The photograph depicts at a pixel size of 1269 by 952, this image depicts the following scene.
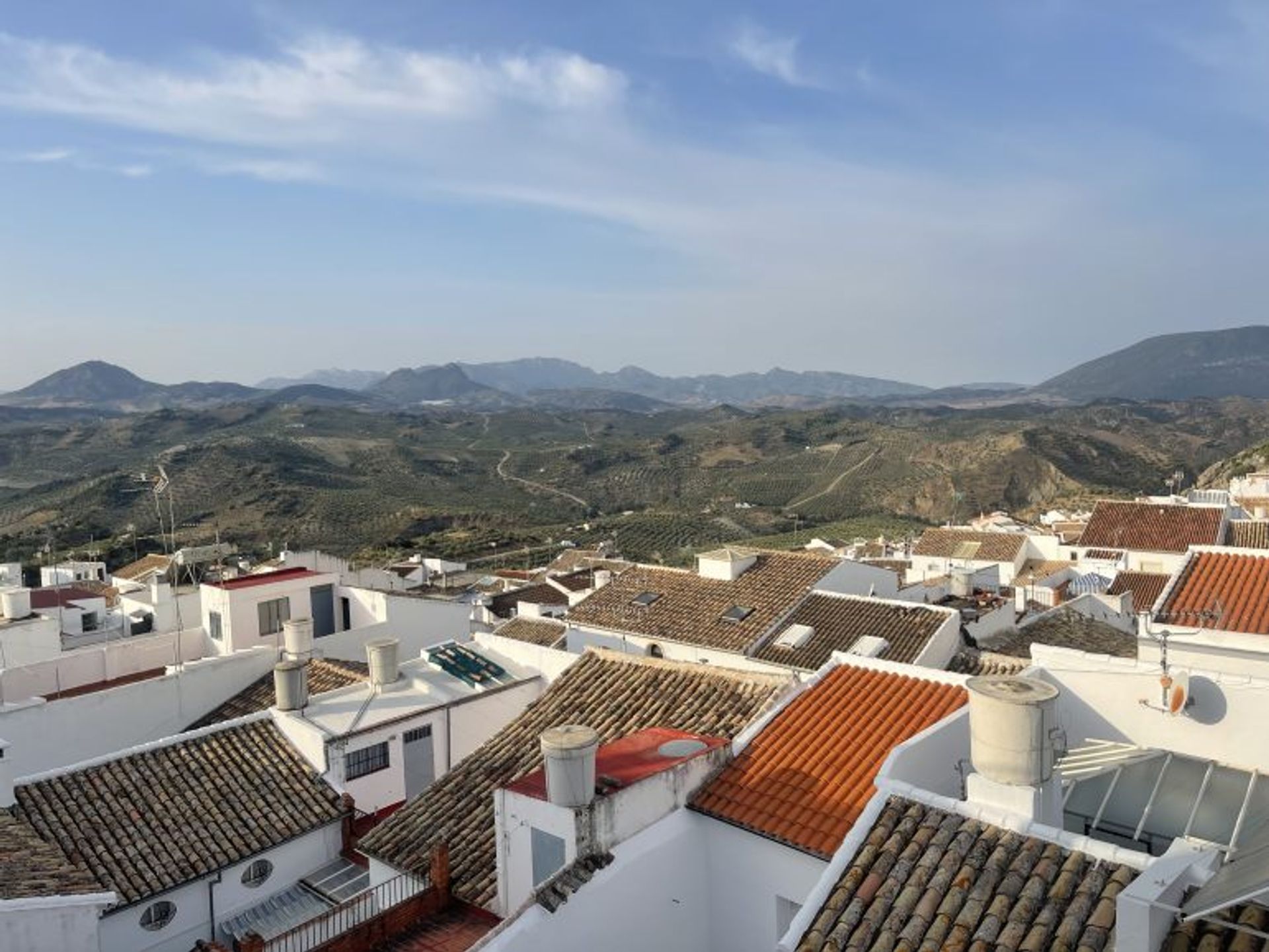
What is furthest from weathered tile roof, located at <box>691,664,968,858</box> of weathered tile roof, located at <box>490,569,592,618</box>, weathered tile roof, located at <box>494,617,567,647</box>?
weathered tile roof, located at <box>490,569,592,618</box>

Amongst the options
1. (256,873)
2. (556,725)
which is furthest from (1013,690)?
(256,873)

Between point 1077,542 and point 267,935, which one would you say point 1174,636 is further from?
point 1077,542

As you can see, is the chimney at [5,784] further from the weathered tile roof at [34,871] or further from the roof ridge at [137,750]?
the weathered tile roof at [34,871]

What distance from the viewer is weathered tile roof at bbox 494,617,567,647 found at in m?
26.7

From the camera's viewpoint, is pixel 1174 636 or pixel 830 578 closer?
pixel 1174 636

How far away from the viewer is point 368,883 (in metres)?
12.4

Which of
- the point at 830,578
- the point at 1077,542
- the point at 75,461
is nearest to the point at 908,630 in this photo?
the point at 830,578

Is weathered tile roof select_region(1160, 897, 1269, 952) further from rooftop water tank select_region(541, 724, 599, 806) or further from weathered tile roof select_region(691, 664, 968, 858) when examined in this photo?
rooftop water tank select_region(541, 724, 599, 806)

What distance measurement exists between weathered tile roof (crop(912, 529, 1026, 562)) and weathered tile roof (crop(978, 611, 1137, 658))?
54.0 ft

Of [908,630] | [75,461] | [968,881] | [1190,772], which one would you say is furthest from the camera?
[75,461]

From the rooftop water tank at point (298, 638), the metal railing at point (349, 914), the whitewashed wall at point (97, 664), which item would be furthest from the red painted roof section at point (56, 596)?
the metal railing at point (349, 914)

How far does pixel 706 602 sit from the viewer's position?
890 inches

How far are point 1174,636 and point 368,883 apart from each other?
13.4 m

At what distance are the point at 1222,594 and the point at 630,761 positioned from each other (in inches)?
471
